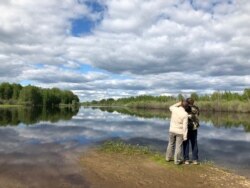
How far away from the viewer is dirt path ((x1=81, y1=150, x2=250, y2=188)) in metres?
11.7

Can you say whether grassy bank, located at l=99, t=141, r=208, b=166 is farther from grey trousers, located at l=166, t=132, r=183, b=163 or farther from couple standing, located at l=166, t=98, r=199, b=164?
couple standing, located at l=166, t=98, r=199, b=164

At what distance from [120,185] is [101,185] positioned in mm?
622

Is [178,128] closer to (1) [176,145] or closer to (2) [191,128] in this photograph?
(1) [176,145]

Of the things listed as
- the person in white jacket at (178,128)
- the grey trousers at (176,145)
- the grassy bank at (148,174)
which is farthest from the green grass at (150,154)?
the person in white jacket at (178,128)

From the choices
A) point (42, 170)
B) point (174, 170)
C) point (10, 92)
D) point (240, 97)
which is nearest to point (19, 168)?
point (42, 170)

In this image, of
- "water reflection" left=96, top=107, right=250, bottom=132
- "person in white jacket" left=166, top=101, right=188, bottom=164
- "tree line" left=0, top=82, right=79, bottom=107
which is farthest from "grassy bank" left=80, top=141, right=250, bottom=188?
"tree line" left=0, top=82, right=79, bottom=107

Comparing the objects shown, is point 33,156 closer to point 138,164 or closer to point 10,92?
point 138,164

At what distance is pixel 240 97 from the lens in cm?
14400

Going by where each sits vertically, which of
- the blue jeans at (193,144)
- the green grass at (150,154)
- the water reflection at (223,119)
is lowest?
the water reflection at (223,119)

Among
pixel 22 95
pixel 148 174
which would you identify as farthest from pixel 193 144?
pixel 22 95

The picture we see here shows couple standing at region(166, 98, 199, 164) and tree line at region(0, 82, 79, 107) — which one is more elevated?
tree line at region(0, 82, 79, 107)

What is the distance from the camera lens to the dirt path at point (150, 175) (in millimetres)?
11664

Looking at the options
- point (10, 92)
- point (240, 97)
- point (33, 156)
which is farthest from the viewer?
point (10, 92)

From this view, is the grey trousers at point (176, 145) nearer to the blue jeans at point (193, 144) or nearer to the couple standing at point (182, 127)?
the couple standing at point (182, 127)
